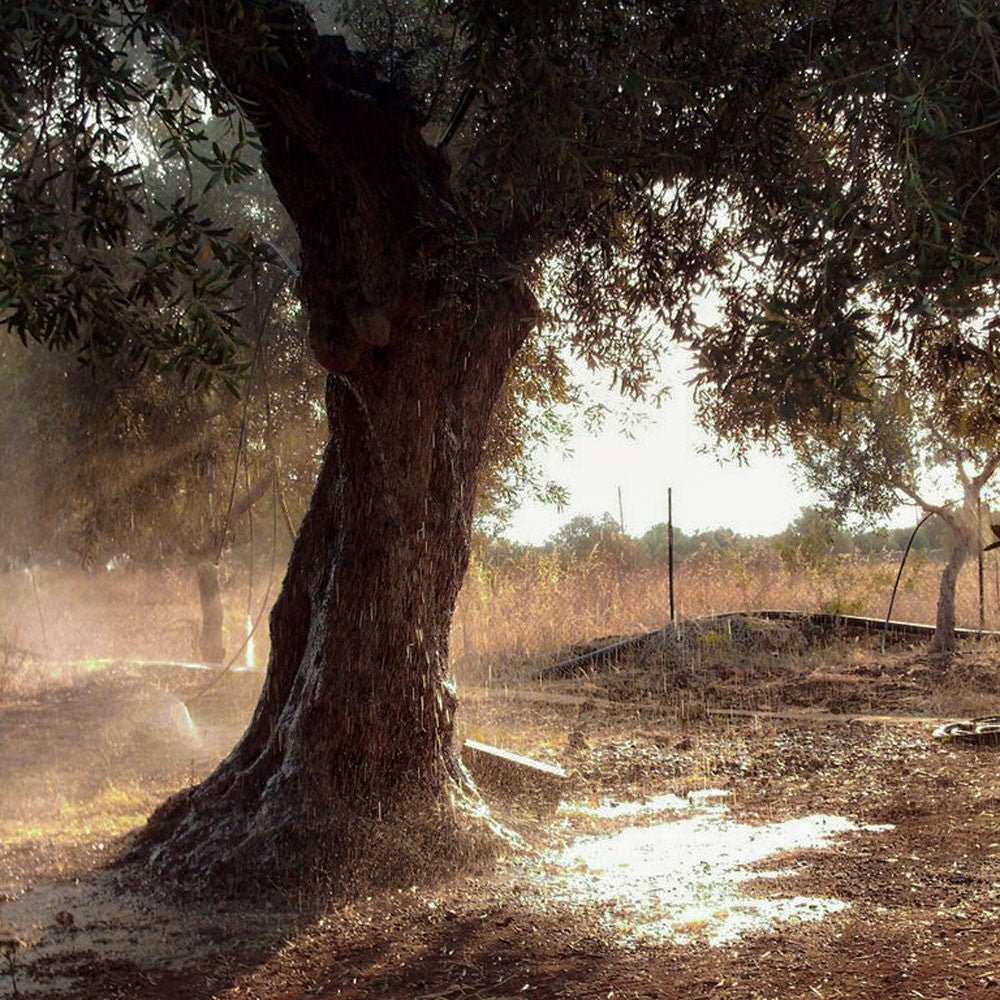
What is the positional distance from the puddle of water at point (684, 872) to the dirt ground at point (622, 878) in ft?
0.08

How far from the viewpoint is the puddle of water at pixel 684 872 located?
5.80 metres

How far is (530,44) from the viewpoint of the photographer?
5.89 meters

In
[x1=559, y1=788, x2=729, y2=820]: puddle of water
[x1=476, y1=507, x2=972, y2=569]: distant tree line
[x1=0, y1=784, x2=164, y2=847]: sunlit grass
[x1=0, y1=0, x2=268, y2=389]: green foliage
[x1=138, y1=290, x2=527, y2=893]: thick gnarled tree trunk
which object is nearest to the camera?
[x1=0, y1=0, x2=268, y2=389]: green foliage

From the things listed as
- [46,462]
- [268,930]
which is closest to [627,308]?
[268,930]

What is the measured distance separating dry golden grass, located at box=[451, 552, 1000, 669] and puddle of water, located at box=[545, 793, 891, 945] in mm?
8250

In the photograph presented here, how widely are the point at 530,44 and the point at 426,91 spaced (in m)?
2.72

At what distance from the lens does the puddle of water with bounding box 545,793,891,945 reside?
5805 mm

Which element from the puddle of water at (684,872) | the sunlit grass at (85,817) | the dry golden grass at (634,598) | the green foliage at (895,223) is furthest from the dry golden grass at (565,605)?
the green foliage at (895,223)

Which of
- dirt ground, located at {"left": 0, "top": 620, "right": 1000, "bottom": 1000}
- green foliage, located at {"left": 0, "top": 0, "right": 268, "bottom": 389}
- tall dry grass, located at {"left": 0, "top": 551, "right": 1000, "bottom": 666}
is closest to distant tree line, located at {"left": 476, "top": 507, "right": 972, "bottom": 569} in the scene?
tall dry grass, located at {"left": 0, "top": 551, "right": 1000, "bottom": 666}

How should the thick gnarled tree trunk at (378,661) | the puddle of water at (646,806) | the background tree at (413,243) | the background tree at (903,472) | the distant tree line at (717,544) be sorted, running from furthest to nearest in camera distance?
the distant tree line at (717,544), the background tree at (903,472), the puddle of water at (646,806), the thick gnarled tree trunk at (378,661), the background tree at (413,243)

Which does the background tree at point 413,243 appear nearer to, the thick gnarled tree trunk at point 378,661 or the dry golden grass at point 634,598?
the thick gnarled tree trunk at point 378,661

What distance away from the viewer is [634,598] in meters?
19.9

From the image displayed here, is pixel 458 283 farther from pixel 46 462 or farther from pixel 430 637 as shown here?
pixel 46 462

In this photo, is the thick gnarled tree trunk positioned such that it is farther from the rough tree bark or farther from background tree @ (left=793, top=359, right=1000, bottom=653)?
background tree @ (left=793, top=359, right=1000, bottom=653)
